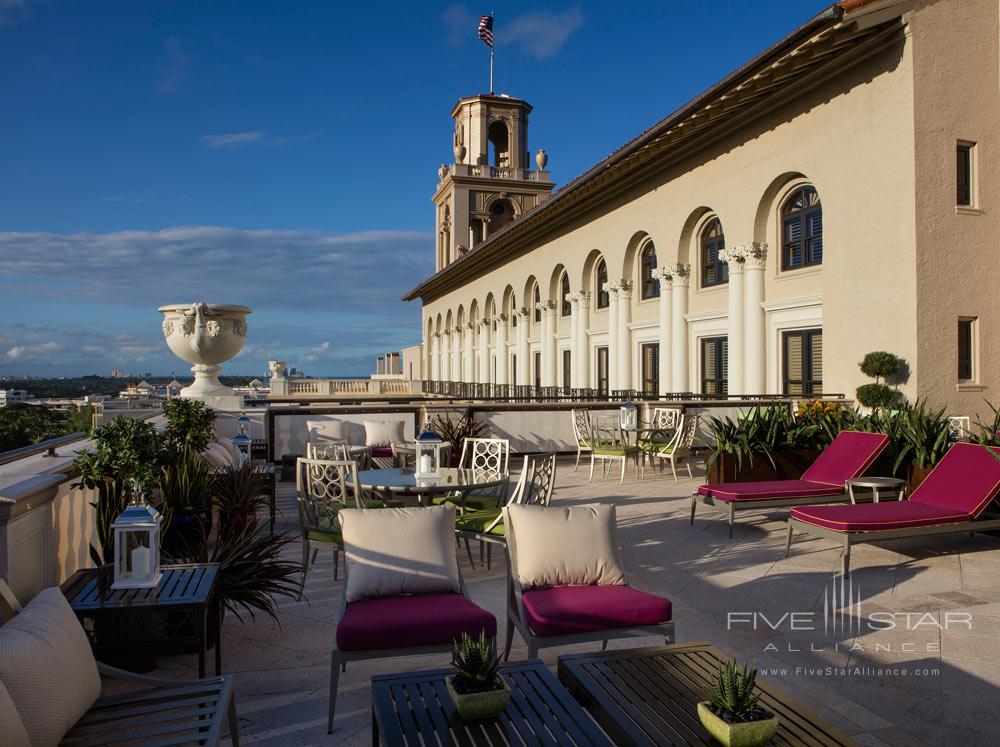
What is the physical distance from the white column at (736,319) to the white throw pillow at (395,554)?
53.2 ft

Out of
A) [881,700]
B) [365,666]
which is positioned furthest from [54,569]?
[881,700]

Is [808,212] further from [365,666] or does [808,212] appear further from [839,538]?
[365,666]

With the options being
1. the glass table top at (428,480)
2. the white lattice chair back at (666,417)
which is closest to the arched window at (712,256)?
the white lattice chair back at (666,417)

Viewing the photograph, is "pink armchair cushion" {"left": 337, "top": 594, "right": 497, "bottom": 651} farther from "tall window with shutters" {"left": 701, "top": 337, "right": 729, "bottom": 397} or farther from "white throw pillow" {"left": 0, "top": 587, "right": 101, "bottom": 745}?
"tall window with shutters" {"left": 701, "top": 337, "right": 729, "bottom": 397}

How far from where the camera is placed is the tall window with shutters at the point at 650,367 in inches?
985

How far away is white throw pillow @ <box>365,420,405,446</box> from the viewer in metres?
13.4

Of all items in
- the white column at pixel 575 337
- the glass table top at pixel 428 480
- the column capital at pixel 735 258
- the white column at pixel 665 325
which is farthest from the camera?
the white column at pixel 575 337

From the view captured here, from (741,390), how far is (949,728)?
1628 cm

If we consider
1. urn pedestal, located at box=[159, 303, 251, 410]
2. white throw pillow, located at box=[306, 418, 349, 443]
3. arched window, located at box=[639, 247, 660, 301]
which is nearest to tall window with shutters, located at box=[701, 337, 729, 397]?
arched window, located at box=[639, 247, 660, 301]

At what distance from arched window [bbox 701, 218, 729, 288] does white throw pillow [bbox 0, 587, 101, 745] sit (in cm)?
1976

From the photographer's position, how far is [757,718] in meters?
2.91

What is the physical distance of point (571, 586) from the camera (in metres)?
4.82

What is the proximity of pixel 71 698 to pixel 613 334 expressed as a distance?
80.2 feet

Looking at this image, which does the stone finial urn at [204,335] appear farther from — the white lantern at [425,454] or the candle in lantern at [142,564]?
the candle in lantern at [142,564]
